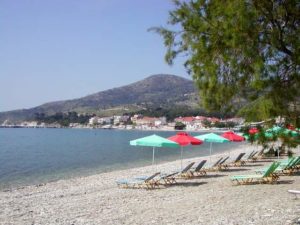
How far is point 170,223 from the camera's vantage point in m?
7.48

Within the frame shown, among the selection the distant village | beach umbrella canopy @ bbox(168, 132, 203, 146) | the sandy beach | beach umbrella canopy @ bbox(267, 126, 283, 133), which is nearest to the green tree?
beach umbrella canopy @ bbox(267, 126, 283, 133)

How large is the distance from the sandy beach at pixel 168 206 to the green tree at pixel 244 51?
2551mm

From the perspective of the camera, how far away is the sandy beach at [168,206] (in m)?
7.80

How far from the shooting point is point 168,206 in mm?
9500

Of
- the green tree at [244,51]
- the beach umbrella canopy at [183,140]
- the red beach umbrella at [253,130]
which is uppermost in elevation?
the green tree at [244,51]

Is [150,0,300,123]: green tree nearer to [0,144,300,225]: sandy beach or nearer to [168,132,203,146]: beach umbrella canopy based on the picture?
[0,144,300,225]: sandy beach

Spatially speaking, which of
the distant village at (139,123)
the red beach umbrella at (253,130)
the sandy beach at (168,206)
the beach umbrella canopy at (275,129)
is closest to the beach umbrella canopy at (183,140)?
the sandy beach at (168,206)

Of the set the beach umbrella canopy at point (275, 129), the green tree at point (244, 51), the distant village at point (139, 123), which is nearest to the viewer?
the green tree at point (244, 51)

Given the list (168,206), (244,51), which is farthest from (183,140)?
(244,51)

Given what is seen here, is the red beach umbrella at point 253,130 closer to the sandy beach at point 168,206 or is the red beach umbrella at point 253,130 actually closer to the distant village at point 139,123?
the sandy beach at point 168,206

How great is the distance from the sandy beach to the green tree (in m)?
2.55

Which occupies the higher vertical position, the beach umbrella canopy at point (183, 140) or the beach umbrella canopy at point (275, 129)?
the beach umbrella canopy at point (275, 129)

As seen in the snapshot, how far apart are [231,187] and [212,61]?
7.86 metres

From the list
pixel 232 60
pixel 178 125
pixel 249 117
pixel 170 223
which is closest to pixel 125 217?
pixel 170 223
